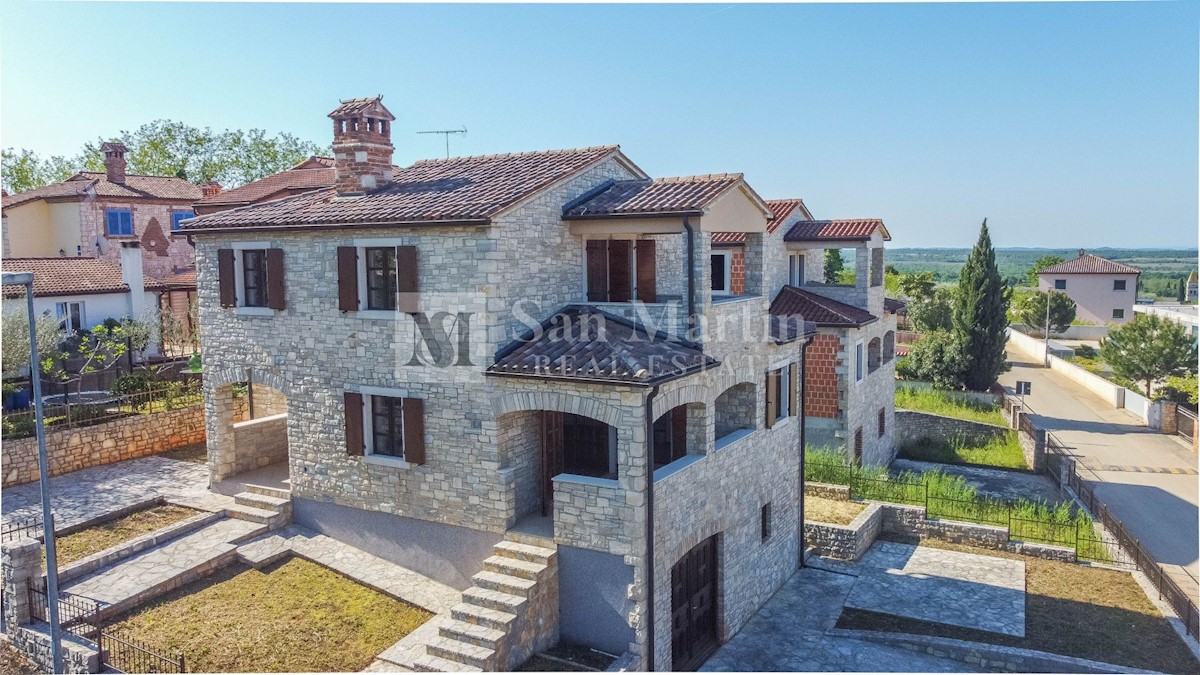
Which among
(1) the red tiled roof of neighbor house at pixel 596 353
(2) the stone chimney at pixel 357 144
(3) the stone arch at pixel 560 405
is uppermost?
(2) the stone chimney at pixel 357 144

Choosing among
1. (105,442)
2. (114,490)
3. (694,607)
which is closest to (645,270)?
(694,607)

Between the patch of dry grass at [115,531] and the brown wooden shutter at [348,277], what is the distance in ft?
20.7

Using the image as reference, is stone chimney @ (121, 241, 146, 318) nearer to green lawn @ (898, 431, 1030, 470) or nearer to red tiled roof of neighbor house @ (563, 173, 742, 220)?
red tiled roof of neighbor house @ (563, 173, 742, 220)

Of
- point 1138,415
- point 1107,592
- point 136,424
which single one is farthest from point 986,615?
point 1138,415

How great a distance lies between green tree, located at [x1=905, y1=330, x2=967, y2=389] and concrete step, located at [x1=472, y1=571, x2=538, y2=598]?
33.0 metres

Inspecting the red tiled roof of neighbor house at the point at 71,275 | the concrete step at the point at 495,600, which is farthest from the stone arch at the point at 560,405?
the red tiled roof of neighbor house at the point at 71,275

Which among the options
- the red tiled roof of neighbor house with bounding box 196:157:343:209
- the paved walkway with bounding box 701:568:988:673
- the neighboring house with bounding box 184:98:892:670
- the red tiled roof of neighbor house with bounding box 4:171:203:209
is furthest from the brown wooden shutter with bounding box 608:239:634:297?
the red tiled roof of neighbor house with bounding box 4:171:203:209

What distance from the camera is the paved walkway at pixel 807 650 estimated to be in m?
14.1

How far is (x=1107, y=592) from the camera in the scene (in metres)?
17.3

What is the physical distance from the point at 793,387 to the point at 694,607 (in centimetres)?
579

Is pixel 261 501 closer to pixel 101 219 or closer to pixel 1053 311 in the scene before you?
pixel 101 219

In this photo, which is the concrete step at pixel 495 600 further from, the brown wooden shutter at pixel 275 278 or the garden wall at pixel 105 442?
the garden wall at pixel 105 442

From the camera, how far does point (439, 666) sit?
1141cm

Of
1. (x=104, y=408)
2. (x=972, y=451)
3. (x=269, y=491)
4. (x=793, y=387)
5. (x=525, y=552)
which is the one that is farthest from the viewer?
(x=972, y=451)
